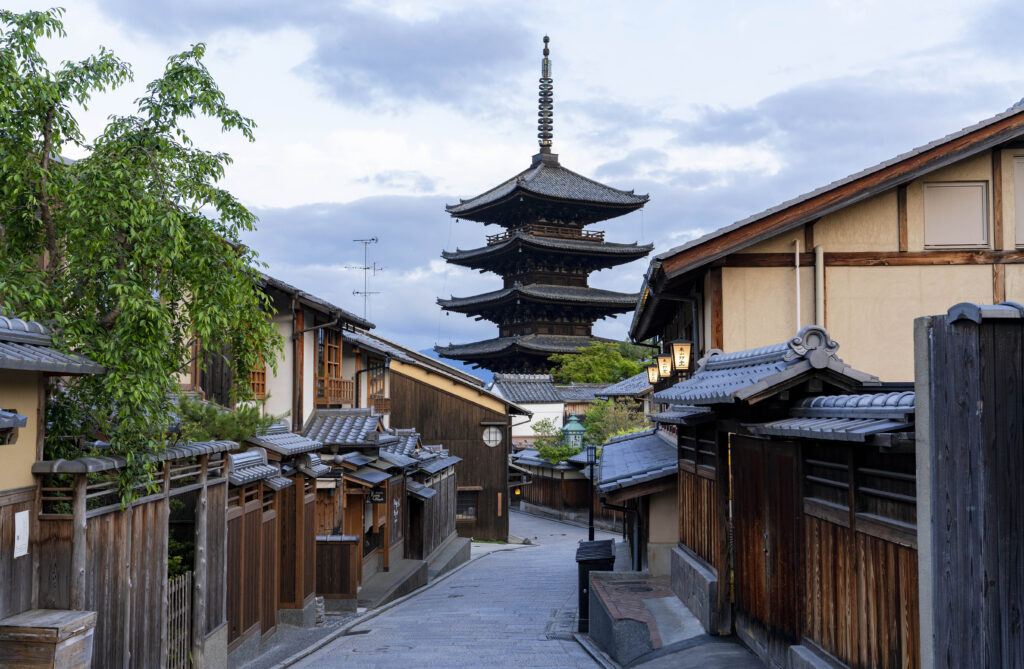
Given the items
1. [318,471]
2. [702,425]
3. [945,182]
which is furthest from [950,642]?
[318,471]

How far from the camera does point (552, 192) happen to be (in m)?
56.2

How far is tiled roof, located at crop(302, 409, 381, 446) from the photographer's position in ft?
70.5

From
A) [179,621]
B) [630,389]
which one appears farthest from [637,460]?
[630,389]

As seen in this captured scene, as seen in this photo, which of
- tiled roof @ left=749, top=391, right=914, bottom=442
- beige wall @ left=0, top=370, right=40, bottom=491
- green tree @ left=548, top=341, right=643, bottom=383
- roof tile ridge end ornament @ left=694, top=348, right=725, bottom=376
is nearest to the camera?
tiled roof @ left=749, top=391, right=914, bottom=442

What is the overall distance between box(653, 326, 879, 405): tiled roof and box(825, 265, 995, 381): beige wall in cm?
436

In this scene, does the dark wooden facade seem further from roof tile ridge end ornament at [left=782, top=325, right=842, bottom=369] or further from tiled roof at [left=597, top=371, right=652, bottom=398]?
roof tile ridge end ornament at [left=782, top=325, right=842, bottom=369]

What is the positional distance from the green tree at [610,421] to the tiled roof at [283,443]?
87.7 feet

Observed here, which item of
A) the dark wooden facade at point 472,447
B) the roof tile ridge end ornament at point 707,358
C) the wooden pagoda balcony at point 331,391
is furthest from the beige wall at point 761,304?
the dark wooden facade at point 472,447

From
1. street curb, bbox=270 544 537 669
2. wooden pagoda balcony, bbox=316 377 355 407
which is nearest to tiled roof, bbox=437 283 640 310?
street curb, bbox=270 544 537 669

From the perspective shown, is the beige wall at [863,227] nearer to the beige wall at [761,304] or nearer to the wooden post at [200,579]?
the beige wall at [761,304]

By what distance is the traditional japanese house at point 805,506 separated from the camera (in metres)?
6.61

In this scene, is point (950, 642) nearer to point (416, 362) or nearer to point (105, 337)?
point (105, 337)

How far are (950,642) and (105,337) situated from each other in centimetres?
717

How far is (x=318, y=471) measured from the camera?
17.6 meters
